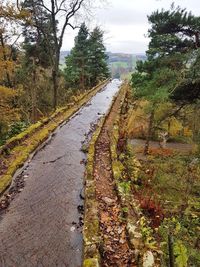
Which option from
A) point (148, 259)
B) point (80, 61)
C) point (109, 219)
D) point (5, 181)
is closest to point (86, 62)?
point (80, 61)

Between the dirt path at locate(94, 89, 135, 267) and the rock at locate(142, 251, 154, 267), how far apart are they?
256 mm

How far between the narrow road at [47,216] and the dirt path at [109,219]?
482mm

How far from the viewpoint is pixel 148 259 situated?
16.9 ft

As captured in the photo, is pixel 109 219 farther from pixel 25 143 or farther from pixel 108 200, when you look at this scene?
pixel 25 143

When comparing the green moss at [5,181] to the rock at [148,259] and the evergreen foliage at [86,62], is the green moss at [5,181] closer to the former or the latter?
the rock at [148,259]

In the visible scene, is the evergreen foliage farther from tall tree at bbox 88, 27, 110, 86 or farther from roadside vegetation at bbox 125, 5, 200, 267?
roadside vegetation at bbox 125, 5, 200, 267

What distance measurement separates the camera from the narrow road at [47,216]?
5469 millimetres

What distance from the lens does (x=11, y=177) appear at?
839 cm

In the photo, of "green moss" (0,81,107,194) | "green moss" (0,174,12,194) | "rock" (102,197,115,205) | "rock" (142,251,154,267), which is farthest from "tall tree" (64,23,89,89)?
"rock" (142,251,154,267)

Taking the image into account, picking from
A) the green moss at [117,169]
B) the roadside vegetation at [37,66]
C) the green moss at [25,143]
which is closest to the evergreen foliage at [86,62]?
the roadside vegetation at [37,66]

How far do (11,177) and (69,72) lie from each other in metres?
35.3

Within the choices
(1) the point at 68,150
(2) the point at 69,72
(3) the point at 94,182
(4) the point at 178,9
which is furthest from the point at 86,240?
(2) the point at 69,72

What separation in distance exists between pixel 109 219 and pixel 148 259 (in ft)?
5.46

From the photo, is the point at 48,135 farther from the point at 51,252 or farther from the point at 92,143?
the point at 51,252
